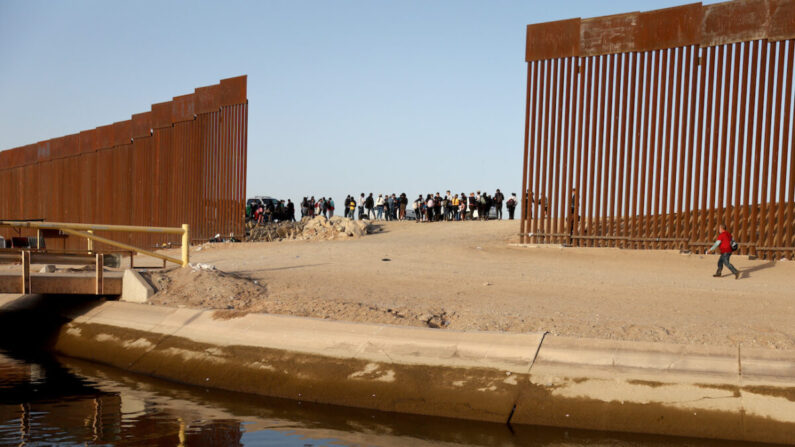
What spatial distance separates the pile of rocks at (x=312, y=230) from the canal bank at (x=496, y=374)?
15454 millimetres

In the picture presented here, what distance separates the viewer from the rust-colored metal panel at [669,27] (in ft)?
59.5

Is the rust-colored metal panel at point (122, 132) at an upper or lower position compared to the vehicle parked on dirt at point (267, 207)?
upper

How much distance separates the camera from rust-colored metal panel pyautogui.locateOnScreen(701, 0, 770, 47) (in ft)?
56.6

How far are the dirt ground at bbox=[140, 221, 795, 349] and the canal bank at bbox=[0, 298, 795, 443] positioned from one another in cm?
92

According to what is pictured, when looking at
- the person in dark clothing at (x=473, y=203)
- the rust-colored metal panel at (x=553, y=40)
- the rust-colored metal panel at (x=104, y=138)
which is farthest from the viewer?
the person in dark clothing at (x=473, y=203)

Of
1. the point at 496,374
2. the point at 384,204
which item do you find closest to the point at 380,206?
the point at 384,204

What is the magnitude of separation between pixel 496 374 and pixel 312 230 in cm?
1916

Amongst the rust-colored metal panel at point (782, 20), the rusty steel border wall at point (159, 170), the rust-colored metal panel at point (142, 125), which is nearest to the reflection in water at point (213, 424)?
the rusty steel border wall at point (159, 170)

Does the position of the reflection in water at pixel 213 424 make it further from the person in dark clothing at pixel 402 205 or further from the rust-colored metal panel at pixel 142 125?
the person in dark clothing at pixel 402 205

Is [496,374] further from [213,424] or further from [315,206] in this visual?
[315,206]

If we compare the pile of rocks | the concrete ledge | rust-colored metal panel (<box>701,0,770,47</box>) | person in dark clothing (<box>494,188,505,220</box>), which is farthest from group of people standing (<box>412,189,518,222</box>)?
the concrete ledge

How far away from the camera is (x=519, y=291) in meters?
13.3

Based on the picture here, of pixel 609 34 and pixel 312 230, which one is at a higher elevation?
pixel 609 34

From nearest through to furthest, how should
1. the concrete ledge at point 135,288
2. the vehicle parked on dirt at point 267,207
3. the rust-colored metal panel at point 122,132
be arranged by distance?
the concrete ledge at point 135,288 → the rust-colored metal panel at point 122,132 → the vehicle parked on dirt at point 267,207
